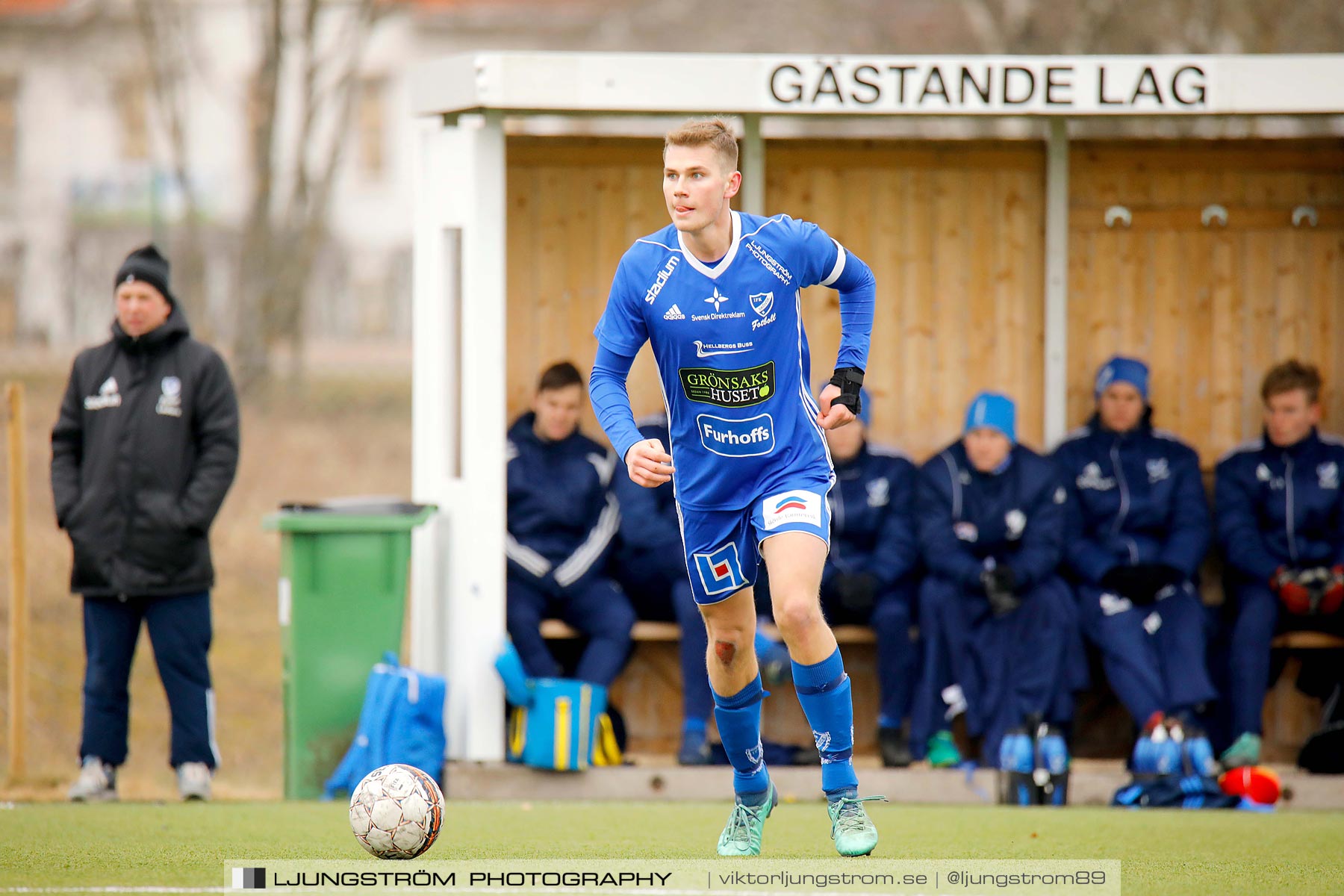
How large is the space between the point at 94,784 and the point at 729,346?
3.55 metres

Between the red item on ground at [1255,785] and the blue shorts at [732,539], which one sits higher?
the blue shorts at [732,539]

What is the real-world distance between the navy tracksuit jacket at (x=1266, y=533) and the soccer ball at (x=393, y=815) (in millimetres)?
4406

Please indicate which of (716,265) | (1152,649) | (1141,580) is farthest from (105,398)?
(1152,649)

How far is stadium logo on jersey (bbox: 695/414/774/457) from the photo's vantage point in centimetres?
551

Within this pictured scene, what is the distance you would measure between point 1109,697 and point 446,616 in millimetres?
3074

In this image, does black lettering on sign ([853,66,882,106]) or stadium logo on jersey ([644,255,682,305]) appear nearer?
stadium logo on jersey ([644,255,682,305])

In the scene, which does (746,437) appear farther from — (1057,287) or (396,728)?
(1057,287)

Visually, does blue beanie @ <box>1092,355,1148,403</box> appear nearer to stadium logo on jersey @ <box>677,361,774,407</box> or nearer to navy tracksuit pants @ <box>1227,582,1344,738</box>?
navy tracksuit pants @ <box>1227,582,1344,738</box>

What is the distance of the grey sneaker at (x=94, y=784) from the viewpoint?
24.6 ft

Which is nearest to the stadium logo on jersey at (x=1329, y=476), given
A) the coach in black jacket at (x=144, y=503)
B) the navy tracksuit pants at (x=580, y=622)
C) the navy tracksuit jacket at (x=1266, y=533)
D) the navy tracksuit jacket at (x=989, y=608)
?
the navy tracksuit jacket at (x=1266, y=533)

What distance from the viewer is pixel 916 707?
27.3 feet

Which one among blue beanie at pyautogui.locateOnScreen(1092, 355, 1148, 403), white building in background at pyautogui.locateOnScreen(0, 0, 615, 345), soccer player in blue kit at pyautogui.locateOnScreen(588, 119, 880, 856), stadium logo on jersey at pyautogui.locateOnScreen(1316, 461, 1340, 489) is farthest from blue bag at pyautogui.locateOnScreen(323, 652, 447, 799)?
white building in background at pyautogui.locateOnScreen(0, 0, 615, 345)

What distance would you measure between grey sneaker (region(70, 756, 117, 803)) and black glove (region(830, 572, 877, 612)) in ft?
10.2

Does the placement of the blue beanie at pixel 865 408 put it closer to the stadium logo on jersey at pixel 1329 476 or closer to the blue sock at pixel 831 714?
the stadium logo on jersey at pixel 1329 476
